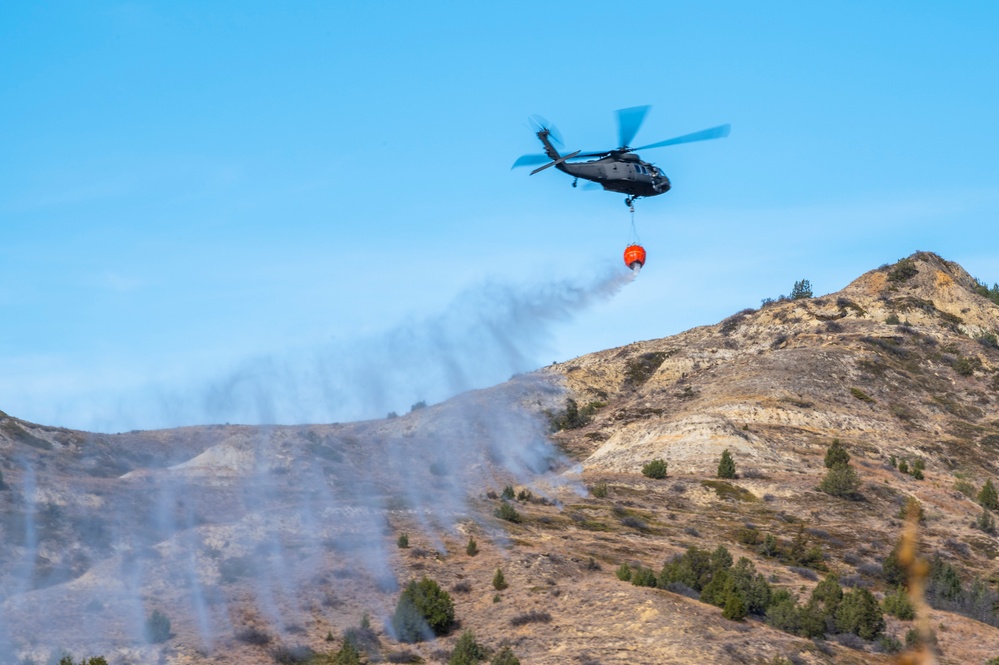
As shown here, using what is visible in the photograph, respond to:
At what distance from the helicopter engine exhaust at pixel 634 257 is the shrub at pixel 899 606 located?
2010 centimetres

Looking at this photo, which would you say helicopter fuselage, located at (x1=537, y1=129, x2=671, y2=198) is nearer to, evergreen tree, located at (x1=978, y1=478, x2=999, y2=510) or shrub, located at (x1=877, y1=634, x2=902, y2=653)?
shrub, located at (x1=877, y1=634, x2=902, y2=653)

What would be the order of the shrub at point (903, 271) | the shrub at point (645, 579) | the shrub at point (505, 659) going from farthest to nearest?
1. the shrub at point (903, 271)
2. the shrub at point (645, 579)
3. the shrub at point (505, 659)

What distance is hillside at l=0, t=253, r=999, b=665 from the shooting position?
53531 mm

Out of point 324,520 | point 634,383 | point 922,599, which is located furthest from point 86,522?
point 634,383

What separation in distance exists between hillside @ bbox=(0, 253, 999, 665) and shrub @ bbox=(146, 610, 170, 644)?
32 centimetres

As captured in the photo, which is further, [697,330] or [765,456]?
[697,330]

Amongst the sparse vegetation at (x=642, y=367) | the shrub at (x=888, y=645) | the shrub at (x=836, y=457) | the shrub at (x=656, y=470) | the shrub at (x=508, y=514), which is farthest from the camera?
the sparse vegetation at (x=642, y=367)

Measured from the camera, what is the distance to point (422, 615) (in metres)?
54.3

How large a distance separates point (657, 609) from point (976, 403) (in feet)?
230

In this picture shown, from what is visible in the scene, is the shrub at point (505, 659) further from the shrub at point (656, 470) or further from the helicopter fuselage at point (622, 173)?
the shrub at point (656, 470)

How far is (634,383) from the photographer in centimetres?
12688

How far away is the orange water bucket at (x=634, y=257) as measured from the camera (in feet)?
217

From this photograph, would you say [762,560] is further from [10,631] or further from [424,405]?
[424,405]

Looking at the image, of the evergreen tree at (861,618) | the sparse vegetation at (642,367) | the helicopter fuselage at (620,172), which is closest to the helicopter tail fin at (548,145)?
the helicopter fuselage at (620,172)
